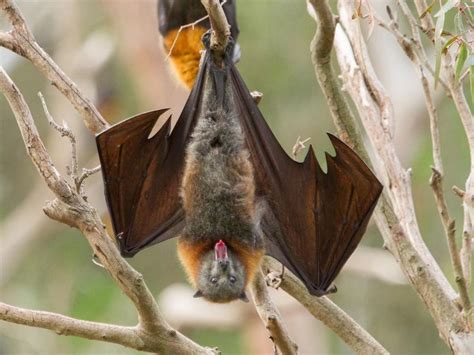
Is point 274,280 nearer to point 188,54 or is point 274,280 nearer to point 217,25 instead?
point 217,25

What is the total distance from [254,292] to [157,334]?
604 millimetres

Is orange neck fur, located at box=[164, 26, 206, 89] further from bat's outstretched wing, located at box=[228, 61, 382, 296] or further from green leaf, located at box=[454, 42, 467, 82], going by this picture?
green leaf, located at box=[454, 42, 467, 82]

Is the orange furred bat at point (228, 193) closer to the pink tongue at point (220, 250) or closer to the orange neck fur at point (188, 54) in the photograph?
the pink tongue at point (220, 250)

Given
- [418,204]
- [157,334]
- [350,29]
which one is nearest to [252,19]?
[418,204]

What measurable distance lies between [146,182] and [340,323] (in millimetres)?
1200

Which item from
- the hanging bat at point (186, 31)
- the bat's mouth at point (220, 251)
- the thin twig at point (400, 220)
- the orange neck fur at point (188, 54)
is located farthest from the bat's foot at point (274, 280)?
the orange neck fur at point (188, 54)

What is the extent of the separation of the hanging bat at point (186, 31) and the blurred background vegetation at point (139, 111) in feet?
12.0

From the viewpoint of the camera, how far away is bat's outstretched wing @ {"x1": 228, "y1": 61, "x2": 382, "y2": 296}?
4.00 meters

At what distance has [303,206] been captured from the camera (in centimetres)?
420

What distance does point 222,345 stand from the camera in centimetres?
1147

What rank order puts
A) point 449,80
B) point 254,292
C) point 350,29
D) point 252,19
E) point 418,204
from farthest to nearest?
point 252,19, point 418,204, point 350,29, point 254,292, point 449,80

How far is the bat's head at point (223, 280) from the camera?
3.75m

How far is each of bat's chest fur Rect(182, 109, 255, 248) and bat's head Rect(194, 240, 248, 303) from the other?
0.68 ft

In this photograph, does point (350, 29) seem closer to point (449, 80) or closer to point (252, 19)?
point (449, 80)
